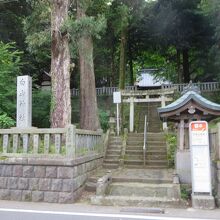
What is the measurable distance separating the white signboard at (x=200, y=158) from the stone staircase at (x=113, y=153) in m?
4.66

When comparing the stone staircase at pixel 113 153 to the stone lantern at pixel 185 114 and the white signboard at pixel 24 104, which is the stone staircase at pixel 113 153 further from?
the white signboard at pixel 24 104

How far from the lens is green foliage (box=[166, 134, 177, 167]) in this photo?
11.6m

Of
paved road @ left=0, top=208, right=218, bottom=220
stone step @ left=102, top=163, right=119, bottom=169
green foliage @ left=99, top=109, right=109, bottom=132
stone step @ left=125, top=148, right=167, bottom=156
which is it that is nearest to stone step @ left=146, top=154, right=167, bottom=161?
stone step @ left=125, top=148, right=167, bottom=156

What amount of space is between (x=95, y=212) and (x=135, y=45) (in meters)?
21.8

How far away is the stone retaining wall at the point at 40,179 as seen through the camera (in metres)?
7.58

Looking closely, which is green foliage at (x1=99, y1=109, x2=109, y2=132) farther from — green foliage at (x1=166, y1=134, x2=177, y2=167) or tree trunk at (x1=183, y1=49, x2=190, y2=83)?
tree trunk at (x1=183, y1=49, x2=190, y2=83)

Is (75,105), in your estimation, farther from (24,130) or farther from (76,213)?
(76,213)

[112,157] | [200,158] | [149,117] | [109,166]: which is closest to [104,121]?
[149,117]

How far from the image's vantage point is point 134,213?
6605 millimetres

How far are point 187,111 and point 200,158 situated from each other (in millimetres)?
2184

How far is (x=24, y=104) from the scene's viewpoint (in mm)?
9328

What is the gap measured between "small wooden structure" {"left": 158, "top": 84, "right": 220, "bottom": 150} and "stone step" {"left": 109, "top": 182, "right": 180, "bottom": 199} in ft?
6.32

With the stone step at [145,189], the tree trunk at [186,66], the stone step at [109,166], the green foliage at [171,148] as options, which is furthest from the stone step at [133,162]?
the tree trunk at [186,66]

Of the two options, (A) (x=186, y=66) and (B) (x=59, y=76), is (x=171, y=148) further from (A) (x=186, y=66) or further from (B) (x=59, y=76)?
(A) (x=186, y=66)
